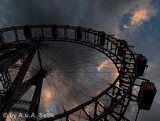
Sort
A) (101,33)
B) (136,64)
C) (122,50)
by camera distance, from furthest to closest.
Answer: (101,33) < (122,50) < (136,64)

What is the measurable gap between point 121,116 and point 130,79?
401cm

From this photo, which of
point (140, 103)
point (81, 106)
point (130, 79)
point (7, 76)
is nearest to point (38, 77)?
point (7, 76)

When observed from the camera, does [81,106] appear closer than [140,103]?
Yes

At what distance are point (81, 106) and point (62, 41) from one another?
13.5m

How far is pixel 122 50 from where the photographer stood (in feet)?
75.5

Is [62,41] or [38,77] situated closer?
[38,77]

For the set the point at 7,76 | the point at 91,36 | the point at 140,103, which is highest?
the point at 91,36

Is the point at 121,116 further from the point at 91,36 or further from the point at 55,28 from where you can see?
the point at 55,28

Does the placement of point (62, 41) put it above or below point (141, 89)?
above

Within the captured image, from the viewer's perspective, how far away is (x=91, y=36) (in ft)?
85.3

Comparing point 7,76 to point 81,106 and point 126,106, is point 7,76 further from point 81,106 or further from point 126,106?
point 126,106

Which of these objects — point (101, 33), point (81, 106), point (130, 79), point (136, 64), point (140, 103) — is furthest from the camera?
point (101, 33)

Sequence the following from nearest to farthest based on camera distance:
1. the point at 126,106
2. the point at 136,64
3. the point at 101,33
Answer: the point at 126,106 → the point at 136,64 → the point at 101,33

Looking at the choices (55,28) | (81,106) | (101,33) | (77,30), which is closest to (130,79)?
(81,106)
